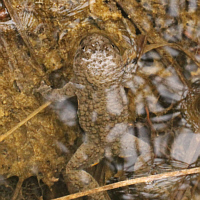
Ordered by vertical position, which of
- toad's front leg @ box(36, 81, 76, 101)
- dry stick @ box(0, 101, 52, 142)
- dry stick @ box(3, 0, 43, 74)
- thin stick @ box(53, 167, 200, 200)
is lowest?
thin stick @ box(53, 167, 200, 200)

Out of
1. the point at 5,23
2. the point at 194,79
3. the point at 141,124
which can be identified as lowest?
the point at 141,124

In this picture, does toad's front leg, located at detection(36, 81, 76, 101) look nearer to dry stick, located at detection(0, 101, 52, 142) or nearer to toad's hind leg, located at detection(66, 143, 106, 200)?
dry stick, located at detection(0, 101, 52, 142)

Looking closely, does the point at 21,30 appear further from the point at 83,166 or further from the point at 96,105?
the point at 83,166

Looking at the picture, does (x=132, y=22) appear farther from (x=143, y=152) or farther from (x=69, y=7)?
(x=143, y=152)

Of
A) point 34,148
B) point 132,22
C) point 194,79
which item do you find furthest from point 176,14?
point 34,148

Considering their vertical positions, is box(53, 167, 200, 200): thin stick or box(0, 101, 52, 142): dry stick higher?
box(0, 101, 52, 142): dry stick

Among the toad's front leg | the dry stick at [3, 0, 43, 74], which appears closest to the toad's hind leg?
the toad's front leg

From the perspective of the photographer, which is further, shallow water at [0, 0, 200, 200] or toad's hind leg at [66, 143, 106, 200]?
shallow water at [0, 0, 200, 200]

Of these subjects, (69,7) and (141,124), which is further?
(141,124)

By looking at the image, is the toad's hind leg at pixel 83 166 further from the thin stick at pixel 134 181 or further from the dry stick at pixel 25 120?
the dry stick at pixel 25 120
